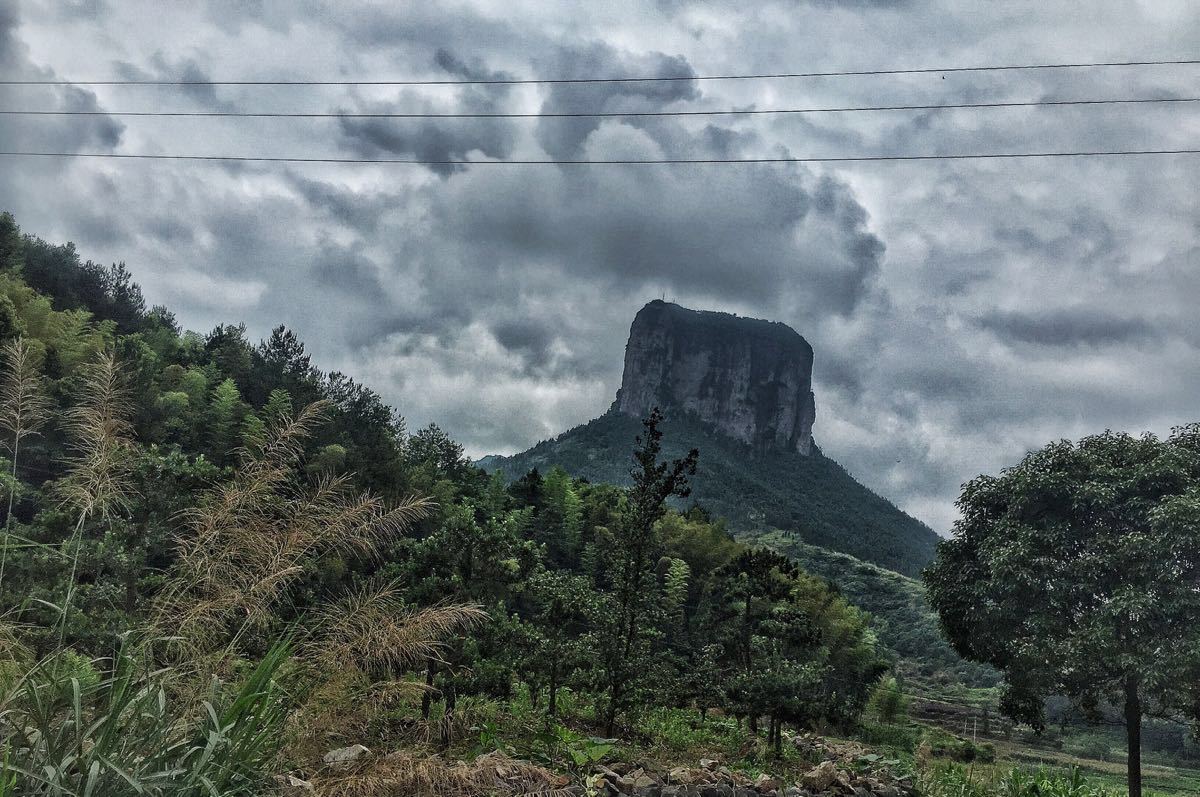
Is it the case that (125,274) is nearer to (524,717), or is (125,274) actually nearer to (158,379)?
(158,379)

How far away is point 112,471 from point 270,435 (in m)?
0.80

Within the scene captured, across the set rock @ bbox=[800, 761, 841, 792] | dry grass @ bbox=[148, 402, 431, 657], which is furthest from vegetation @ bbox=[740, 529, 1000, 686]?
dry grass @ bbox=[148, 402, 431, 657]

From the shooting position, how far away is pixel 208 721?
2.53 m

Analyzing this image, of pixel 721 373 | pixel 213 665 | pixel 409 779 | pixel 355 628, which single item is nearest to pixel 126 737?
pixel 213 665

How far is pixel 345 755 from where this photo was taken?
412 cm

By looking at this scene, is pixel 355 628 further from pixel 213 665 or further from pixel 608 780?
pixel 608 780

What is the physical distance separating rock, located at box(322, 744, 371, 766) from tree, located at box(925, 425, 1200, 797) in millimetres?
11558


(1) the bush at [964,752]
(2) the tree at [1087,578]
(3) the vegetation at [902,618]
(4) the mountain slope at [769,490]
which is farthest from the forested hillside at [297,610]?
(4) the mountain slope at [769,490]

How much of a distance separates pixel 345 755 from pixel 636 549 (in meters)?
5.78

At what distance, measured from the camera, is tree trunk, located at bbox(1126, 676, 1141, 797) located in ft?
37.3

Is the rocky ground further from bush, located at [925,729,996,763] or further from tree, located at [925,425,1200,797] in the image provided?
bush, located at [925,729,996,763]

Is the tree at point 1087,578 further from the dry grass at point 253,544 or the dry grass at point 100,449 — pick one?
the dry grass at point 100,449

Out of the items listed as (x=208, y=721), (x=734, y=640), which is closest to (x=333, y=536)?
(x=208, y=721)

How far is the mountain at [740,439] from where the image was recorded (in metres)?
53.6
